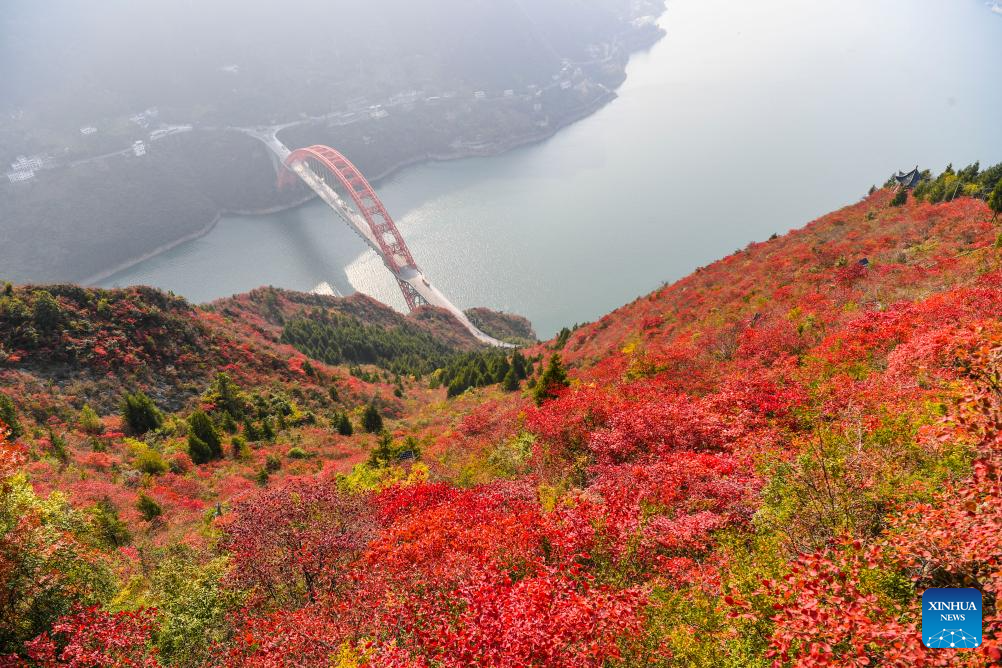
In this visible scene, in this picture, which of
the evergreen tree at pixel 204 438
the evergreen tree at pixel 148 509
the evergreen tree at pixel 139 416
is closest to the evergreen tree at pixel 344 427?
the evergreen tree at pixel 204 438

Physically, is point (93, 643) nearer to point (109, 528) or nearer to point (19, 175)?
point (109, 528)

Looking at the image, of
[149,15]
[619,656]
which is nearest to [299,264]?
[619,656]

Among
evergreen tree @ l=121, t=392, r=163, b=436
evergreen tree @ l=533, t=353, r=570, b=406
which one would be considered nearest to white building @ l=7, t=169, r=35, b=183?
evergreen tree @ l=121, t=392, r=163, b=436

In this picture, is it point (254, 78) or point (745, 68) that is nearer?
point (254, 78)

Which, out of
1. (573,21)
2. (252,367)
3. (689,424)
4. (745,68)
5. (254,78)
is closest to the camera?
(689,424)

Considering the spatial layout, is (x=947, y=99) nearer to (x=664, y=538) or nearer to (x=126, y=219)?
(x=664, y=538)

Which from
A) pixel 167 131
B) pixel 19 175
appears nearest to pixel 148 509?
pixel 19 175

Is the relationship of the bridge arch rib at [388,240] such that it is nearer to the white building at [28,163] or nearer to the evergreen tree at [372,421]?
the evergreen tree at [372,421]
